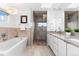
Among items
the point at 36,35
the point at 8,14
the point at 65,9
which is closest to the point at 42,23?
the point at 36,35

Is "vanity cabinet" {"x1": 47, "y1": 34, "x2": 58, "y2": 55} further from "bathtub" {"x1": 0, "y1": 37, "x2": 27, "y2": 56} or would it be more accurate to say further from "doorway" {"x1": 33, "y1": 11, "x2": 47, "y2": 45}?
"bathtub" {"x1": 0, "y1": 37, "x2": 27, "y2": 56}

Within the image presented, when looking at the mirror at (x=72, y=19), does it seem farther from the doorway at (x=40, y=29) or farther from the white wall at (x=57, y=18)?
the doorway at (x=40, y=29)

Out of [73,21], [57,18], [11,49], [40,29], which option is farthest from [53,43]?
[11,49]

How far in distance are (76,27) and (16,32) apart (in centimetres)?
104

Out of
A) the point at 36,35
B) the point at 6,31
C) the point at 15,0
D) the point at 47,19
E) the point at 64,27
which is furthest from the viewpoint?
the point at 36,35

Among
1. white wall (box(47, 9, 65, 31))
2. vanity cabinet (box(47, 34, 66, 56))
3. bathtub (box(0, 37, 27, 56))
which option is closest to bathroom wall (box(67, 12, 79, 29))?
white wall (box(47, 9, 65, 31))

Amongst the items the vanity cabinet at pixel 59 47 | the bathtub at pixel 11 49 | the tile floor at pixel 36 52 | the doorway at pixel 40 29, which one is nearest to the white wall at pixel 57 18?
the doorway at pixel 40 29

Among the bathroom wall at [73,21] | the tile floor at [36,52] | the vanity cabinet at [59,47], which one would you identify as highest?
the bathroom wall at [73,21]

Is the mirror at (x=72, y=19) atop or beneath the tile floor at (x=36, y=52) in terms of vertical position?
atop

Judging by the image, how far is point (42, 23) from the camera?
267 cm

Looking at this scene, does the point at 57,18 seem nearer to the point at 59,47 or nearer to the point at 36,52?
the point at 59,47

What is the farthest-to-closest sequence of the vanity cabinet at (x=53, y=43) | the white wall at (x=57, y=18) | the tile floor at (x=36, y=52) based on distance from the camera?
1. the vanity cabinet at (x=53, y=43)
2. the white wall at (x=57, y=18)
3. the tile floor at (x=36, y=52)

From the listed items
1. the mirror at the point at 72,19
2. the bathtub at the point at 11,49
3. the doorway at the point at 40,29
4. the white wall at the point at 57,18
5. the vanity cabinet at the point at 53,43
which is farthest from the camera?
the doorway at the point at 40,29

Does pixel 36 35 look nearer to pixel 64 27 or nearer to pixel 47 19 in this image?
pixel 47 19
